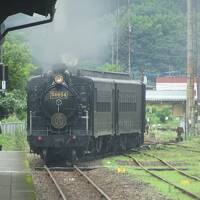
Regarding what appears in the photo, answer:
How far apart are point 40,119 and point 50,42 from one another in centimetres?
235

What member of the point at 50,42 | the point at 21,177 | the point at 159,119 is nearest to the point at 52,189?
the point at 21,177

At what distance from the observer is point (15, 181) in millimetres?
11844

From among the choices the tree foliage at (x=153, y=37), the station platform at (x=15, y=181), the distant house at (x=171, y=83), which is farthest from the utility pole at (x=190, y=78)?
the distant house at (x=171, y=83)

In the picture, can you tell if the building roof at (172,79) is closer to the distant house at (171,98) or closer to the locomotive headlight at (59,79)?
the distant house at (171,98)

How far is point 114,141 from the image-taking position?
79.9 ft

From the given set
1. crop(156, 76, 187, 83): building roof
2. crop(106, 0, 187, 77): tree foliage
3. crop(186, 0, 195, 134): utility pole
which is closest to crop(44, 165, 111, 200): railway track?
crop(186, 0, 195, 134): utility pole

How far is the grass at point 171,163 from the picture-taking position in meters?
14.3

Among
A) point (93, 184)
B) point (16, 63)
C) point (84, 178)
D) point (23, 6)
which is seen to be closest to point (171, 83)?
point (16, 63)

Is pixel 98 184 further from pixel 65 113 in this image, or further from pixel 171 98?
pixel 171 98

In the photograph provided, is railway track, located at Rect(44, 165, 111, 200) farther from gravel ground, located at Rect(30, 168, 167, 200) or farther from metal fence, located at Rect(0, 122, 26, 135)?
metal fence, located at Rect(0, 122, 26, 135)

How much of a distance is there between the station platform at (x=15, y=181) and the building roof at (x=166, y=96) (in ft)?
223

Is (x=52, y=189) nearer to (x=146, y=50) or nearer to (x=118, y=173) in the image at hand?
(x=118, y=173)

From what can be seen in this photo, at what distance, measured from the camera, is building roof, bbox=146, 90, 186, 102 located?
274 ft

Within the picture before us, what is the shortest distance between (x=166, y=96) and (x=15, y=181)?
245 ft
